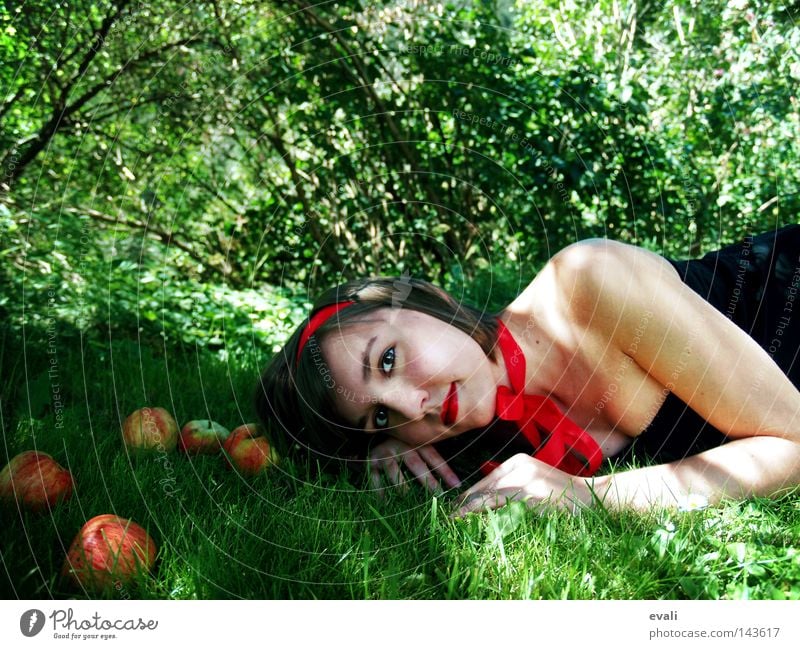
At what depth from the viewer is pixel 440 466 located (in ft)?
3.75

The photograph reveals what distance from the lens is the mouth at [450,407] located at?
3.61 feet

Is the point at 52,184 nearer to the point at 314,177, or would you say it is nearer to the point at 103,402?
the point at 314,177

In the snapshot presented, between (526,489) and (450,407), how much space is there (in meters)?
0.21

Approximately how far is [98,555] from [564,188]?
2029 millimetres

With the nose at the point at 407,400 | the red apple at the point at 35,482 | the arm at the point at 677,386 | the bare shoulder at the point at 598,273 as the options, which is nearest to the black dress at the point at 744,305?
the arm at the point at 677,386

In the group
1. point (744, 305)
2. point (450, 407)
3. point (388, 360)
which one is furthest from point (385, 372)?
point (744, 305)

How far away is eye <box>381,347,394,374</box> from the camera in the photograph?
1.05m

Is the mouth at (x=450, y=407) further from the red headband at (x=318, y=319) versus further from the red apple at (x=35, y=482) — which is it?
the red apple at (x=35, y=482)

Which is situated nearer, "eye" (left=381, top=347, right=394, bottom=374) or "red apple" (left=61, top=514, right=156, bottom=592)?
"red apple" (left=61, top=514, right=156, bottom=592)

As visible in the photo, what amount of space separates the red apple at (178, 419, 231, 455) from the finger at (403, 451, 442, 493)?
A: 0.33 meters

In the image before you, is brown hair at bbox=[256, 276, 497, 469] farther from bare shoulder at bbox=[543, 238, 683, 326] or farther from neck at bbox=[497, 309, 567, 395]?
bare shoulder at bbox=[543, 238, 683, 326]

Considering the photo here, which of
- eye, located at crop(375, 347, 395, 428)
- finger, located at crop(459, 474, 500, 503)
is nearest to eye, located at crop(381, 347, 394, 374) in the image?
eye, located at crop(375, 347, 395, 428)

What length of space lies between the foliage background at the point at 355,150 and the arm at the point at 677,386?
2.94 feet

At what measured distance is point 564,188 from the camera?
247cm
